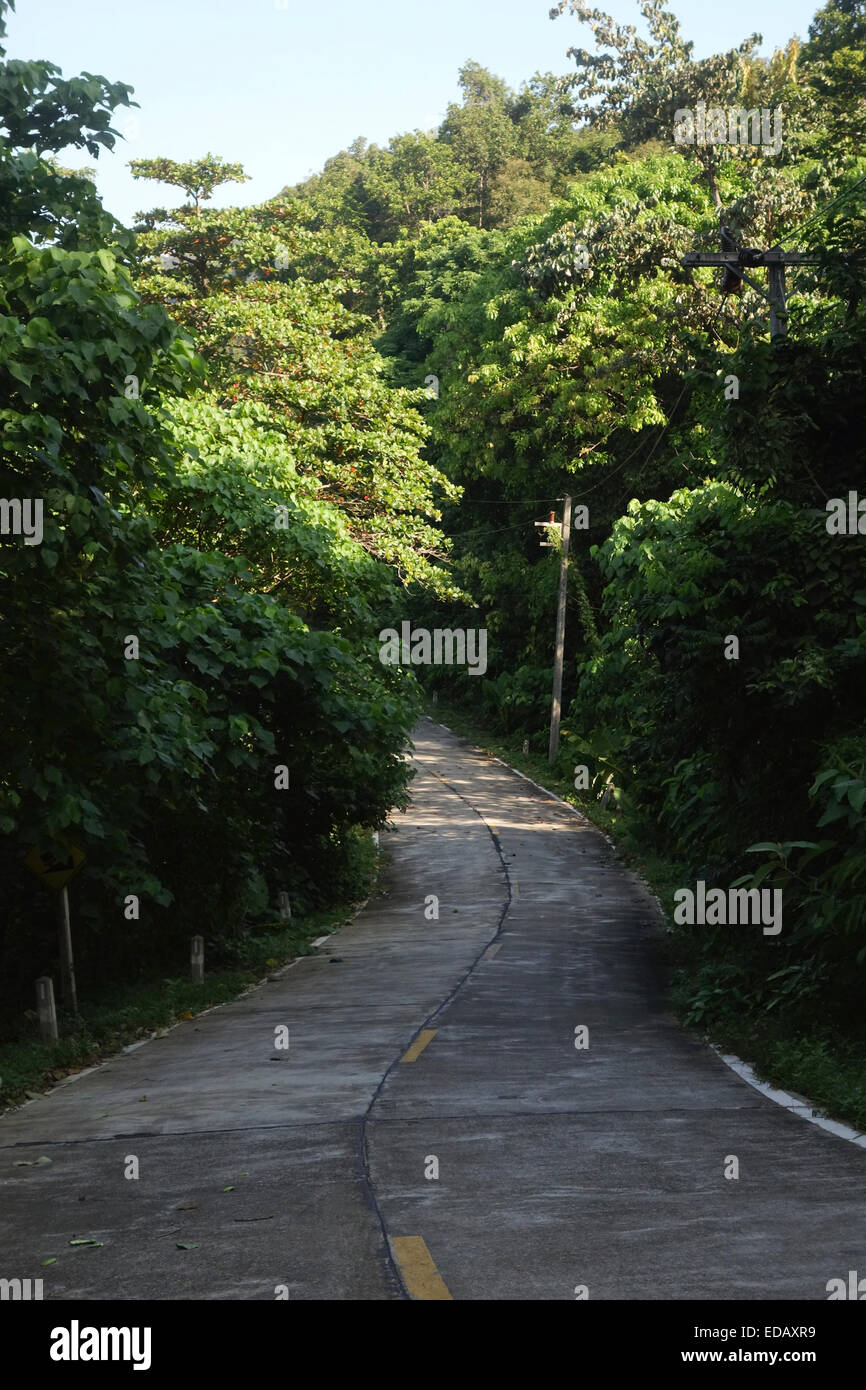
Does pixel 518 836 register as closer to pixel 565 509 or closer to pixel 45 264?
pixel 565 509

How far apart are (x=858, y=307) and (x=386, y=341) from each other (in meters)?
53.9

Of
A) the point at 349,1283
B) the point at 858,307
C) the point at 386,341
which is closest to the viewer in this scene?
the point at 349,1283

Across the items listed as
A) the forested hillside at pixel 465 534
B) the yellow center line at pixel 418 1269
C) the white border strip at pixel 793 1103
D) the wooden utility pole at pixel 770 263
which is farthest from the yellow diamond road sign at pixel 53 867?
the wooden utility pole at pixel 770 263

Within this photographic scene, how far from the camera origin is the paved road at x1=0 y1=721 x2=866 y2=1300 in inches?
251

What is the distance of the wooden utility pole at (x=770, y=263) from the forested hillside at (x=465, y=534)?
169 mm

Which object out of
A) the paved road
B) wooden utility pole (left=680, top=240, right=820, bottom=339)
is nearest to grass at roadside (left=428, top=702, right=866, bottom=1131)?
A: the paved road

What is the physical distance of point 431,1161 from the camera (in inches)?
331

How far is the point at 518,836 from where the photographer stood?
119 ft

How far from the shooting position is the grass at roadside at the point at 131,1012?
43.3 ft

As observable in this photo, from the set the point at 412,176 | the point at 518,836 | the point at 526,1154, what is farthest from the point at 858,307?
the point at 412,176

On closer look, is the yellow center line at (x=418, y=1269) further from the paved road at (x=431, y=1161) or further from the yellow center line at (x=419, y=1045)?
the yellow center line at (x=419, y=1045)

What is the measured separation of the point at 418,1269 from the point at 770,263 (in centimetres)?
1321

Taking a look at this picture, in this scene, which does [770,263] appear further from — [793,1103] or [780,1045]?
[793,1103]

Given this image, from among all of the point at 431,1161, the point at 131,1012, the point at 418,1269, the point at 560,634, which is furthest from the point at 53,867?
the point at 560,634
